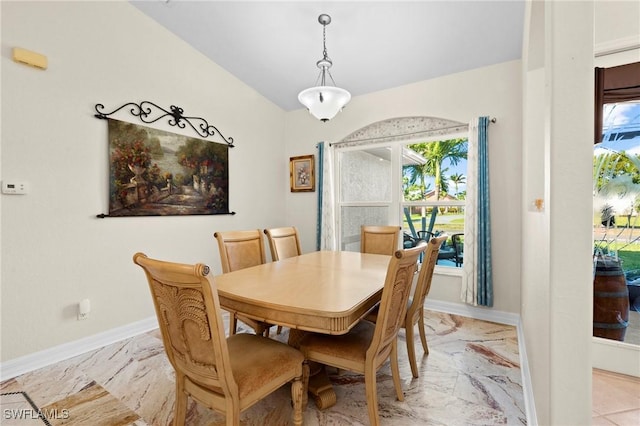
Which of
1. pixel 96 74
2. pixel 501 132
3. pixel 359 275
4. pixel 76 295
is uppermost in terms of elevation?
pixel 96 74

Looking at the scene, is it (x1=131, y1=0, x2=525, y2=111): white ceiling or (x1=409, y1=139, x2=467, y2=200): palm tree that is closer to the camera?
(x1=131, y1=0, x2=525, y2=111): white ceiling

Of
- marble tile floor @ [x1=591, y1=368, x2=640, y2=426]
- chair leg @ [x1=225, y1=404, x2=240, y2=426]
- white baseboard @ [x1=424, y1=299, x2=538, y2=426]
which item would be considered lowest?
marble tile floor @ [x1=591, y1=368, x2=640, y2=426]

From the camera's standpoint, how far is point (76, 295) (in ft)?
8.00

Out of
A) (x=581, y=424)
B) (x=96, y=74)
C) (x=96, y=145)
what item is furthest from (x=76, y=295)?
(x=581, y=424)

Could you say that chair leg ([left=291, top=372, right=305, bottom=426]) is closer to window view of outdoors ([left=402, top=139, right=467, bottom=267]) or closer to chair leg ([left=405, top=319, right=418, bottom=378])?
chair leg ([left=405, top=319, right=418, bottom=378])

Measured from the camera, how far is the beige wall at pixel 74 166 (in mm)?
2131

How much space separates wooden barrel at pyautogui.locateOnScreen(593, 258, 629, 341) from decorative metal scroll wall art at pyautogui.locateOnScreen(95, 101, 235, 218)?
3.54 m

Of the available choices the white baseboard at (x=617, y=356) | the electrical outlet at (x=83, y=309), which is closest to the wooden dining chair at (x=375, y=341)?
the white baseboard at (x=617, y=356)

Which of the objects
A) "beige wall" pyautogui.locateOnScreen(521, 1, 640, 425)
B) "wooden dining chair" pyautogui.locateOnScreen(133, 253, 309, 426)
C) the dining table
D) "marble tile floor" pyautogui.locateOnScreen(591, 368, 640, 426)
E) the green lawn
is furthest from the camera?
the green lawn

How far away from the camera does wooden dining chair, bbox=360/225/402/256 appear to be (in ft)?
9.80

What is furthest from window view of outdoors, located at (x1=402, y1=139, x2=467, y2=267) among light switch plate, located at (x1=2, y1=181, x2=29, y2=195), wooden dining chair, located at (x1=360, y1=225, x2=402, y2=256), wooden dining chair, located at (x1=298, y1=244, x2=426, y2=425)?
light switch plate, located at (x1=2, y1=181, x2=29, y2=195)

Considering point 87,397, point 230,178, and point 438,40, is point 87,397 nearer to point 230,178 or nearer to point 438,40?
point 230,178

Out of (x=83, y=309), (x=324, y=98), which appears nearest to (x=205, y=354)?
(x=324, y=98)

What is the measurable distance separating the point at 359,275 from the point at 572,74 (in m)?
1.43
